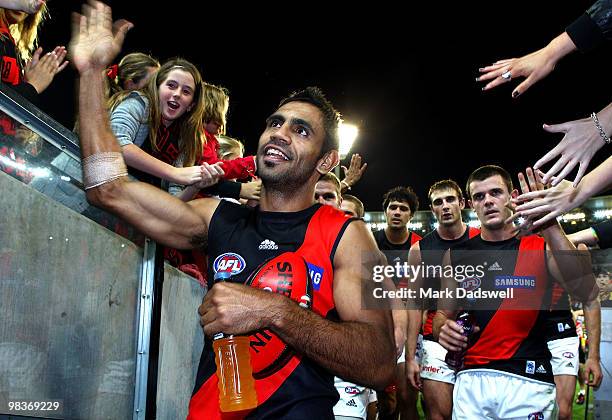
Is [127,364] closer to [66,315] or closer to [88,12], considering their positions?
[66,315]

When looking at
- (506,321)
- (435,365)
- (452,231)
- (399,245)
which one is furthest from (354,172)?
(506,321)

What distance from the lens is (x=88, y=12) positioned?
2.93 meters

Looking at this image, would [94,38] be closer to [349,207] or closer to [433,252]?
[349,207]

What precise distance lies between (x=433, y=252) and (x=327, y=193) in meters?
1.57

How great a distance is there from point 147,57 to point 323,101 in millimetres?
1734

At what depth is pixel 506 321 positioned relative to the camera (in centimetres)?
539

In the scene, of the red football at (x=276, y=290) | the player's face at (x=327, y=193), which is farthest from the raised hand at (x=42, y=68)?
the player's face at (x=327, y=193)

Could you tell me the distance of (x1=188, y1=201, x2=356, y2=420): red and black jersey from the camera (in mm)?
2719

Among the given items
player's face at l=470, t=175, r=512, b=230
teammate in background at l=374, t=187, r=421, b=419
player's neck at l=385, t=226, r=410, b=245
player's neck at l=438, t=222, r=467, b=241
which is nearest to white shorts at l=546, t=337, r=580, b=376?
player's face at l=470, t=175, r=512, b=230

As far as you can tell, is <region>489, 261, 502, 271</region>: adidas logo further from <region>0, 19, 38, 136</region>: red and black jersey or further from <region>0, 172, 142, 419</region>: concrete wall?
<region>0, 19, 38, 136</region>: red and black jersey

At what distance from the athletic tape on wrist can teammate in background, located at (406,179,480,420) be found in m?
4.54

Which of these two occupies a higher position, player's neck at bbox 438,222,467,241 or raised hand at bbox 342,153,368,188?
raised hand at bbox 342,153,368,188

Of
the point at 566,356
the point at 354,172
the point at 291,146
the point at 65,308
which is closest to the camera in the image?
the point at 65,308

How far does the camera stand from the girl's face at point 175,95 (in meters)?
→ 4.17
